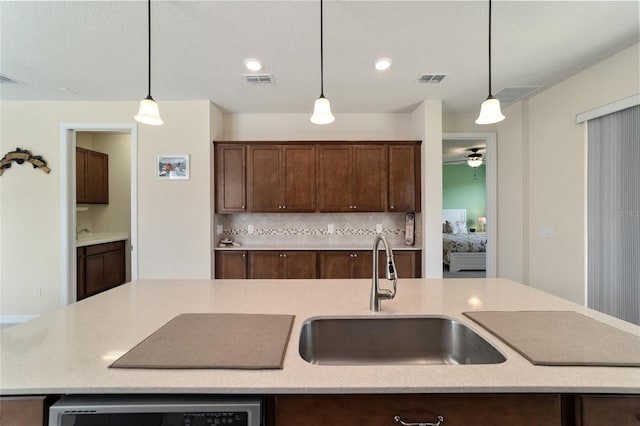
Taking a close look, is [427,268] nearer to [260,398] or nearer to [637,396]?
[637,396]

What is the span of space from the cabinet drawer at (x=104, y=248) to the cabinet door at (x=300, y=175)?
2.79 meters

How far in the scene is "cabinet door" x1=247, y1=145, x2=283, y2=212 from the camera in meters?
3.84

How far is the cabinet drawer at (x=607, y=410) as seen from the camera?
0.80 metres

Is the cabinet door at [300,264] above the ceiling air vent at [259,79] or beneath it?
beneath

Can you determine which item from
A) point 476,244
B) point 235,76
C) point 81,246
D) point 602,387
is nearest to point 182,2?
point 235,76

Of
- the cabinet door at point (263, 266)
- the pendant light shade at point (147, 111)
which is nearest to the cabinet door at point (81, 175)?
the cabinet door at point (263, 266)

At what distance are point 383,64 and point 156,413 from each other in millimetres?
2939

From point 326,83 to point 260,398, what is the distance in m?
3.00

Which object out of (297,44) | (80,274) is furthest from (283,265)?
(80,274)

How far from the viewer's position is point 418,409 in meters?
0.82

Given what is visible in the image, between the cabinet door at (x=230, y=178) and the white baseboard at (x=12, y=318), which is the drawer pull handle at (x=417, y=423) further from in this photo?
the white baseboard at (x=12, y=318)

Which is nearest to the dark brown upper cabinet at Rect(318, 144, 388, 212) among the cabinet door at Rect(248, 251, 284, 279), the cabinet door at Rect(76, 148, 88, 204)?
the cabinet door at Rect(248, 251, 284, 279)

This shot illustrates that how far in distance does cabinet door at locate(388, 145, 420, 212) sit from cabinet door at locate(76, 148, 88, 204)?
4.59 m

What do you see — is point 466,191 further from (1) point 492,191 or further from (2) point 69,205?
(2) point 69,205
